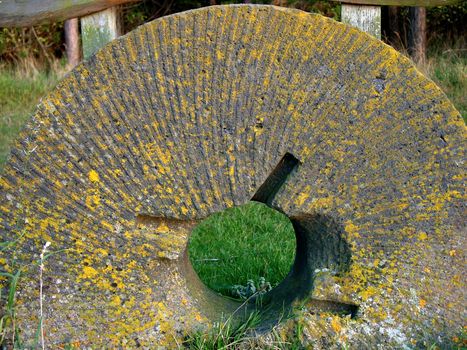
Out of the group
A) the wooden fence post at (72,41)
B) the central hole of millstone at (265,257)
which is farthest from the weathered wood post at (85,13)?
the wooden fence post at (72,41)

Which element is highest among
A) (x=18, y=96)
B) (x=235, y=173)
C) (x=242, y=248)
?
(x=235, y=173)

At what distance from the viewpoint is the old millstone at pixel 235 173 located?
2789 mm

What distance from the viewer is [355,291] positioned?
2918mm

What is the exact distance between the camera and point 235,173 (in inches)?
111

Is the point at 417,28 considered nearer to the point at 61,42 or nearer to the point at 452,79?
the point at 452,79

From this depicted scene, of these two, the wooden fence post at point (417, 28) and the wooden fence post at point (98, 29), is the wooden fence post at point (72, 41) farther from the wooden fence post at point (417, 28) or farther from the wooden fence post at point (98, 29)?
the wooden fence post at point (98, 29)

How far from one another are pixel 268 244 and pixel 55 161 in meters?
2.06

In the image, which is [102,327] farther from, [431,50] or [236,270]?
[431,50]

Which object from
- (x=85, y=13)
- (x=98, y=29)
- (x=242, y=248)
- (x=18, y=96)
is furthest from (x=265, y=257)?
(x=18, y=96)

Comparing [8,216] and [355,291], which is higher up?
[8,216]

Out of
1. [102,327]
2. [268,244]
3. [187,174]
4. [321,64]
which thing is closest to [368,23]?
[268,244]

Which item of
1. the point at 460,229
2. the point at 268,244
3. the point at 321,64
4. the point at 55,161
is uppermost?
the point at 321,64

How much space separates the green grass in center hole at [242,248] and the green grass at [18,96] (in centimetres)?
295

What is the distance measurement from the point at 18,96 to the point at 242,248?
429 centimetres
